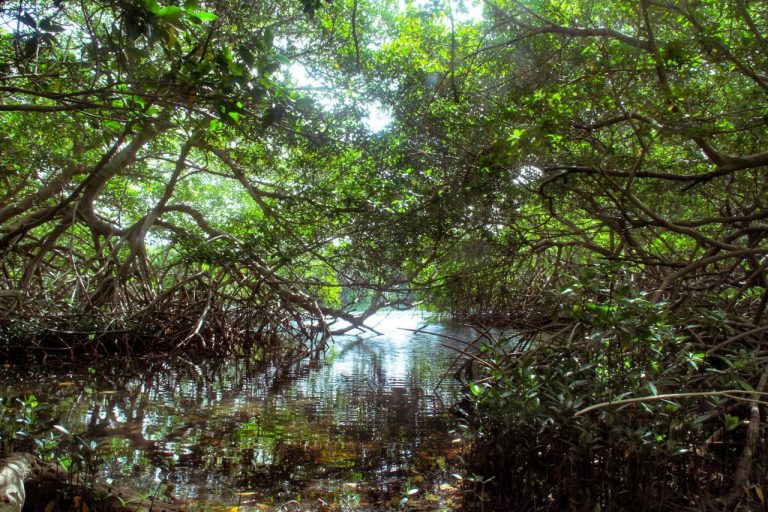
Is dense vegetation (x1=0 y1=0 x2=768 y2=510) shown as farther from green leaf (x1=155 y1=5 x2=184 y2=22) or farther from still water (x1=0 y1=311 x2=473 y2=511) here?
still water (x1=0 y1=311 x2=473 y2=511)

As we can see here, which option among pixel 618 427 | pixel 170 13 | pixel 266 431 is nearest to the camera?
pixel 170 13

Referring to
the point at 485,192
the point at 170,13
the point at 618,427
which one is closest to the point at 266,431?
the point at 618,427

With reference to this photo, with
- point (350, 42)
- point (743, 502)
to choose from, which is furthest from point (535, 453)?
point (350, 42)

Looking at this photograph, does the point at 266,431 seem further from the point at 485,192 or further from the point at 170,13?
the point at 170,13

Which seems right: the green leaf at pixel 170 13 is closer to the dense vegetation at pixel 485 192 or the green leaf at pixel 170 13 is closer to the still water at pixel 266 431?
the dense vegetation at pixel 485 192

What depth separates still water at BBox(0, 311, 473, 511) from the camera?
2.56 m

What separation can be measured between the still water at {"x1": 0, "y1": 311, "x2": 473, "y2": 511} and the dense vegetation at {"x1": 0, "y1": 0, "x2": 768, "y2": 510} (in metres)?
0.51

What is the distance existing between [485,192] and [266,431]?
245 cm

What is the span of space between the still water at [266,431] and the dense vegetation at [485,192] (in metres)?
0.51

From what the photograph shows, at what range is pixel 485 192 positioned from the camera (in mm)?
4379

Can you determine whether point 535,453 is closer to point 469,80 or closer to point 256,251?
point 469,80

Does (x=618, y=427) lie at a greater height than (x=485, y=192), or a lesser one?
lesser

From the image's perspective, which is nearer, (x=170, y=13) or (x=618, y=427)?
(x=170, y=13)

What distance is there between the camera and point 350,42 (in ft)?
17.1
